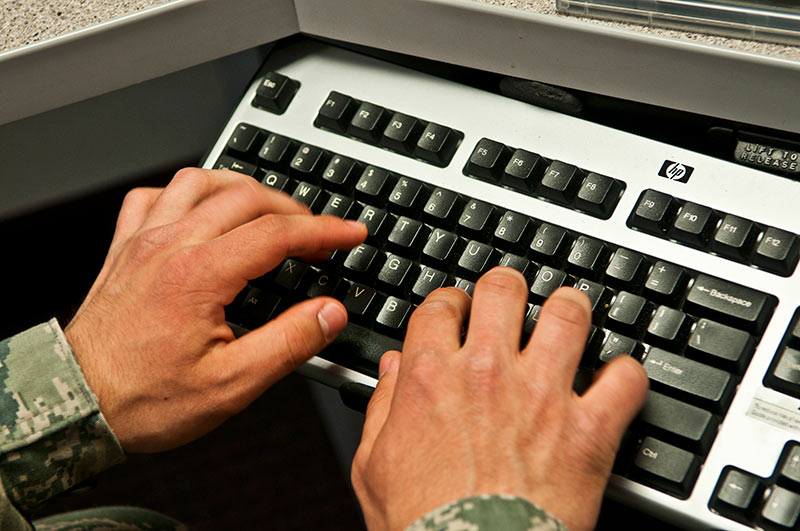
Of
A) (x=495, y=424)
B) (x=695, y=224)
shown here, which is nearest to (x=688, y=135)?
(x=695, y=224)

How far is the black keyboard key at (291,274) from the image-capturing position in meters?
0.63

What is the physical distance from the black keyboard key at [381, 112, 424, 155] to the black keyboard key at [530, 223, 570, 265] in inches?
4.8

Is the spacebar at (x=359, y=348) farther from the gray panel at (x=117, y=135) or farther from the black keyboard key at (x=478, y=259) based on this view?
the gray panel at (x=117, y=135)

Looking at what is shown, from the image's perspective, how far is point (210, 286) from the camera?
23.2 inches

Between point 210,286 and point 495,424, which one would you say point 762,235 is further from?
point 210,286

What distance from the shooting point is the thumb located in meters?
0.58

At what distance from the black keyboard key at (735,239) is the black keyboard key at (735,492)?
0.14 meters

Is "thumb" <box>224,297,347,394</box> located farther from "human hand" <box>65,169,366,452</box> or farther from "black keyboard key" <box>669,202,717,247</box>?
"black keyboard key" <box>669,202,717,247</box>

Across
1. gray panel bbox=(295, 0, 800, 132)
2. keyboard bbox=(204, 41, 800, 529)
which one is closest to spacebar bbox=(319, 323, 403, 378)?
keyboard bbox=(204, 41, 800, 529)

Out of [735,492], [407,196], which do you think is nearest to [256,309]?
[407,196]

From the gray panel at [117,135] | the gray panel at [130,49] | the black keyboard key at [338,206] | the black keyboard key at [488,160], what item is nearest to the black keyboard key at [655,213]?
the black keyboard key at [488,160]

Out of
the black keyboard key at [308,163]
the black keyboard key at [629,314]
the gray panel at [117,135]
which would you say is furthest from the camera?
the gray panel at [117,135]

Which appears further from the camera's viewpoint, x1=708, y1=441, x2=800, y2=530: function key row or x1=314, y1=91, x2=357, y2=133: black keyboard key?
x1=314, y1=91, x2=357, y2=133: black keyboard key

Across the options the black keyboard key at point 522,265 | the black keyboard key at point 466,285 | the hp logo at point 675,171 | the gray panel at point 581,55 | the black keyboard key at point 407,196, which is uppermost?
the gray panel at point 581,55
